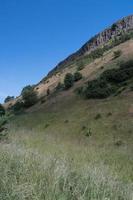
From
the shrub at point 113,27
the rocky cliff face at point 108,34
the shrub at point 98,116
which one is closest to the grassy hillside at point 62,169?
the shrub at point 98,116

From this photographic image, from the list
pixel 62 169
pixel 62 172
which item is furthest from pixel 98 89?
pixel 62 172

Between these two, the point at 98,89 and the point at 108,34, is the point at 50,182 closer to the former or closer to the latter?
the point at 98,89

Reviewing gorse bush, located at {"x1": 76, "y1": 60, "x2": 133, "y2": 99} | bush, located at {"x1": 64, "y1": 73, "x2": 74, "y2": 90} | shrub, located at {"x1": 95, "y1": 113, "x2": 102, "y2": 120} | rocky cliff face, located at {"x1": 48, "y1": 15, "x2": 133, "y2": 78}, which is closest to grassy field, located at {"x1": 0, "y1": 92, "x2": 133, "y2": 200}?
shrub, located at {"x1": 95, "y1": 113, "x2": 102, "y2": 120}

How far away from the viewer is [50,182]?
4699 millimetres

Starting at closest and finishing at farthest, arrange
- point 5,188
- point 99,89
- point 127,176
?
point 5,188
point 127,176
point 99,89

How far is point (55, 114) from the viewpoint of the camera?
59.9 m

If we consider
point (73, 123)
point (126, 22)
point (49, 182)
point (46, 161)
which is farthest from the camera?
point (126, 22)

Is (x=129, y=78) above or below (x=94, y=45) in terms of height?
below

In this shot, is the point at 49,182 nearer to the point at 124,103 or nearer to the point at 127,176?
the point at 127,176

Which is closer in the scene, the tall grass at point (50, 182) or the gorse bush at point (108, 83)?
the tall grass at point (50, 182)

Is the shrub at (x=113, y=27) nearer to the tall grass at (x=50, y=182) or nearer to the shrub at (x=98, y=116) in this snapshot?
the shrub at (x=98, y=116)

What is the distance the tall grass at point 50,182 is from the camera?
4.27 metres

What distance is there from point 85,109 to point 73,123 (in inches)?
246

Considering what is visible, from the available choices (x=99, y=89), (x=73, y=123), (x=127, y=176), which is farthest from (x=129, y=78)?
(x=127, y=176)
